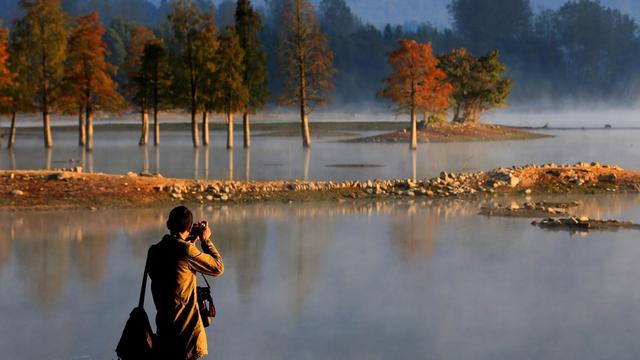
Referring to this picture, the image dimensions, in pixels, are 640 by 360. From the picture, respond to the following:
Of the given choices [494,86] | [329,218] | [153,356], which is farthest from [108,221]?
[494,86]

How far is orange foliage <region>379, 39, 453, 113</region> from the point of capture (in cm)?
6906

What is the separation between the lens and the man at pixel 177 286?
1065 cm

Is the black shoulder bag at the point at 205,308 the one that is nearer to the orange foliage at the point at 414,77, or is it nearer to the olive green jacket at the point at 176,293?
the olive green jacket at the point at 176,293

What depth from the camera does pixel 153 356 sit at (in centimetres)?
1066

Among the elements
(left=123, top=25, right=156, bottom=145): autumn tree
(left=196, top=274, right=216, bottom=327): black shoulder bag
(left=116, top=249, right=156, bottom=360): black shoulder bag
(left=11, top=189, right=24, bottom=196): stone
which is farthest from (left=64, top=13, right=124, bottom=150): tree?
(left=116, top=249, right=156, bottom=360): black shoulder bag

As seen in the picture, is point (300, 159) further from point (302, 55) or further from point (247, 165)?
point (302, 55)

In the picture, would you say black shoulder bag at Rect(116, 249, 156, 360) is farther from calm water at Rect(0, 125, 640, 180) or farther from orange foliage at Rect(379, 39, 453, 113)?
orange foliage at Rect(379, 39, 453, 113)

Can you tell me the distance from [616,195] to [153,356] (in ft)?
96.3

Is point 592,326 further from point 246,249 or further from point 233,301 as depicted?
point 246,249

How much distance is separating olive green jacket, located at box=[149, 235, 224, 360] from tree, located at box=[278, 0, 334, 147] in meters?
64.6

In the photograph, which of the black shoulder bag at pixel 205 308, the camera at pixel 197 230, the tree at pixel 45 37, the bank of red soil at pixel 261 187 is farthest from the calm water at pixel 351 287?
the tree at pixel 45 37

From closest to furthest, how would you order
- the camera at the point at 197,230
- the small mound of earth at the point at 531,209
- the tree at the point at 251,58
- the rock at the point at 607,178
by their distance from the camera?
the camera at the point at 197,230, the small mound of earth at the point at 531,209, the rock at the point at 607,178, the tree at the point at 251,58

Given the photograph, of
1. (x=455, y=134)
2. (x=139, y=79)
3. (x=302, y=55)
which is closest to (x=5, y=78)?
(x=139, y=79)

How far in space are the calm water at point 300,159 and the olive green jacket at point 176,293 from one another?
105ft
